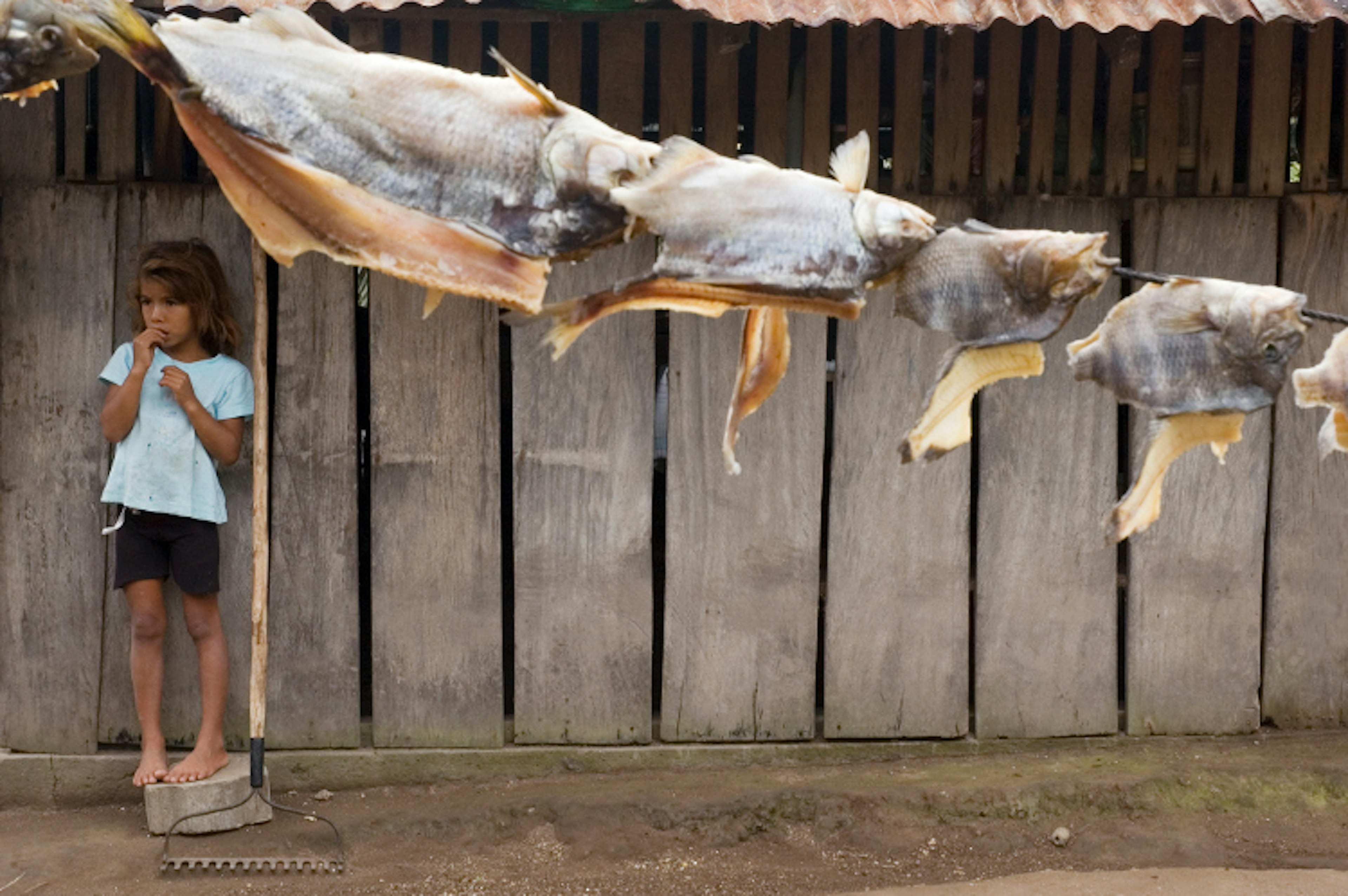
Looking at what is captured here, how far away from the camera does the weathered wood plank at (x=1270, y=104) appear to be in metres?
4.54

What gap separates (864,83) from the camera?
178 inches

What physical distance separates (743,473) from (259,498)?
1.67 meters

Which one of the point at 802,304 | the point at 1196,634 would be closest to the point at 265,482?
the point at 802,304

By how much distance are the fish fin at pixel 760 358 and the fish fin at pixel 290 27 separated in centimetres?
90

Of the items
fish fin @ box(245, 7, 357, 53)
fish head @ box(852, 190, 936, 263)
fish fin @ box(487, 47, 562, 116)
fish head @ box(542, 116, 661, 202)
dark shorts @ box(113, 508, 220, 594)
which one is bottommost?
dark shorts @ box(113, 508, 220, 594)

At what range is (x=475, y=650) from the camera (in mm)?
4844

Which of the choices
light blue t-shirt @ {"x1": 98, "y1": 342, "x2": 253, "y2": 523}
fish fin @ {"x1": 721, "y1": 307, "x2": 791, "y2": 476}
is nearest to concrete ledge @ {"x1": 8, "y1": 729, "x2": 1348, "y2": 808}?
light blue t-shirt @ {"x1": 98, "y1": 342, "x2": 253, "y2": 523}

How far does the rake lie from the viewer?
14.1 feet

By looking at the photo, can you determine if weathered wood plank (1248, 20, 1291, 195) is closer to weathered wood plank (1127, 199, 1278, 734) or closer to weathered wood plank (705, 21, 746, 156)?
weathered wood plank (1127, 199, 1278, 734)

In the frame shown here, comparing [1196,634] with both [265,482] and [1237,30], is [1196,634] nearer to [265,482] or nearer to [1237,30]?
[1237,30]

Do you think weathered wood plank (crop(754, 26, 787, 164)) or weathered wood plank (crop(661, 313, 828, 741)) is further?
weathered wood plank (crop(661, 313, 828, 741))

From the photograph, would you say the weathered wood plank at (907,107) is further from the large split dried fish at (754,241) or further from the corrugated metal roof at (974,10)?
the large split dried fish at (754,241)

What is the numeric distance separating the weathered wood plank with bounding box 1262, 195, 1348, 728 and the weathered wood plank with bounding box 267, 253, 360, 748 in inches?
133

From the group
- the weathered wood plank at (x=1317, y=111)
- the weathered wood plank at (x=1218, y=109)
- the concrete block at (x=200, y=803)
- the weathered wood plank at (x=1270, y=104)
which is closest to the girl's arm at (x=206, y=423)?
the concrete block at (x=200, y=803)
